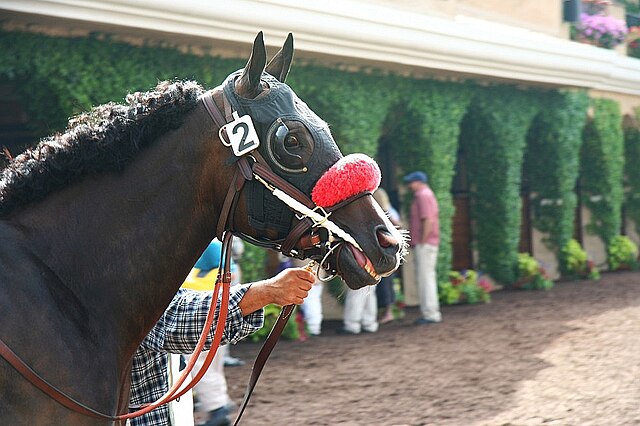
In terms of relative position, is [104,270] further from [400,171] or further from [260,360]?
[400,171]

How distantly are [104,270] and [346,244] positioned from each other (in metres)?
0.67

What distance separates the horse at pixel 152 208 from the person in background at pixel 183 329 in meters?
0.25

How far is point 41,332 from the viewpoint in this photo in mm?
2061

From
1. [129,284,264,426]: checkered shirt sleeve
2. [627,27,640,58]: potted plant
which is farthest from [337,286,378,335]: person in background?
[627,27,640,58]: potted plant

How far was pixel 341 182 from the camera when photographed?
89.7 inches

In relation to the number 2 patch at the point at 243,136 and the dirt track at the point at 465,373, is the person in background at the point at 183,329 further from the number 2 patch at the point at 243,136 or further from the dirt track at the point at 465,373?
the dirt track at the point at 465,373

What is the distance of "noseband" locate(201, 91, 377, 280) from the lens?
230 cm

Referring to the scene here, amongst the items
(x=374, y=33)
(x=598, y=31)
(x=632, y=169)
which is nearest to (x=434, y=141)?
(x=374, y=33)

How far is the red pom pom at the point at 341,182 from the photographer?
2.28 meters

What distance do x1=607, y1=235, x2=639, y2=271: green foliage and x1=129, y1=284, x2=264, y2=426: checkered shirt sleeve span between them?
13.6 meters

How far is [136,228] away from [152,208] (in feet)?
0.24

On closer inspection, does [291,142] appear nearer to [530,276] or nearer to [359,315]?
[359,315]

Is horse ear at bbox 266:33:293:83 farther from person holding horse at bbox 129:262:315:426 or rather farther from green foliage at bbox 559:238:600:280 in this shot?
green foliage at bbox 559:238:600:280

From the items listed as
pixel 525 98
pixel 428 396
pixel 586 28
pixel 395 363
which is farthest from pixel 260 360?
pixel 586 28
